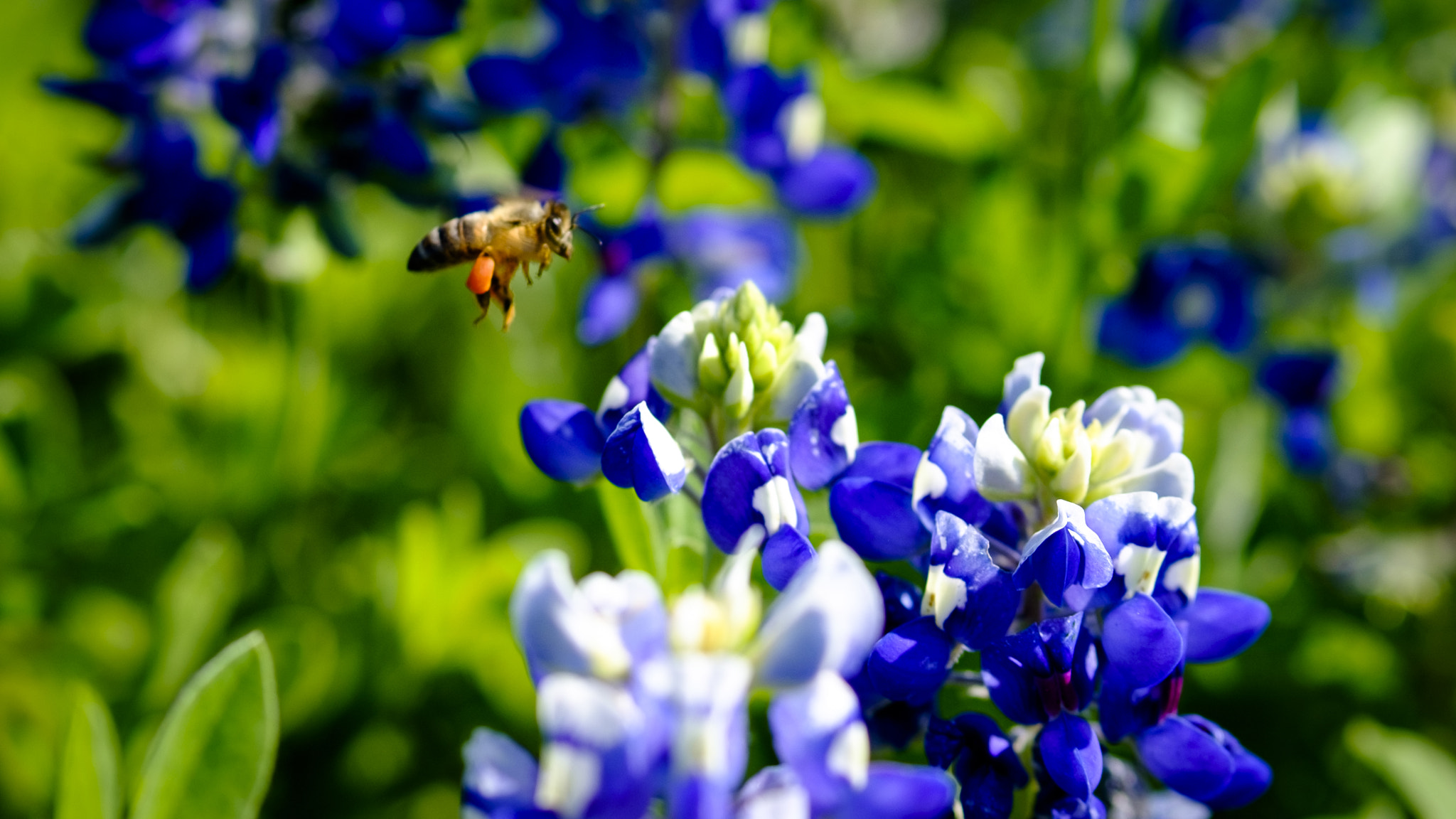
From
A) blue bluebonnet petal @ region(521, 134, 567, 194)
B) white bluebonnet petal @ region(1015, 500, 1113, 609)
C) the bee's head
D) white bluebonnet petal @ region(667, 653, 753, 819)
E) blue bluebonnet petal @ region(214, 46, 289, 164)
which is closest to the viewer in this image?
white bluebonnet petal @ region(667, 653, 753, 819)

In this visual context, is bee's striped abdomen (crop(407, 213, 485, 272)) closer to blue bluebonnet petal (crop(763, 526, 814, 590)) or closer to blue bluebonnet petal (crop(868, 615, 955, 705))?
blue bluebonnet petal (crop(763, 526, 814, 590))

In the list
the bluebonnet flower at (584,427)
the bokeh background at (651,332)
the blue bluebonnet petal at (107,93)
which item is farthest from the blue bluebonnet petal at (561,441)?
the blue bluebonnet petal at (107,93)

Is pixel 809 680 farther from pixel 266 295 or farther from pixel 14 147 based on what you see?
pixel 14 147

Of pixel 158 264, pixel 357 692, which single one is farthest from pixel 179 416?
pixel 357 692

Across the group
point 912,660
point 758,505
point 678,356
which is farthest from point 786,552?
point 678,356

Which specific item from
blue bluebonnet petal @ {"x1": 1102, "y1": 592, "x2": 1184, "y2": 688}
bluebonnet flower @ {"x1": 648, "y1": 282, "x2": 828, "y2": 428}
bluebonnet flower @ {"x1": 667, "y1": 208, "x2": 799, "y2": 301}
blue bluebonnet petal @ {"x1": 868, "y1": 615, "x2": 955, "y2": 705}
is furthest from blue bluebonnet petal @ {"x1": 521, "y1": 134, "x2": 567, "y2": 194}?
blue bluebonnet petal @ {"x1": 1102, "y1": 592, "x2": 1184, "y2": 688}

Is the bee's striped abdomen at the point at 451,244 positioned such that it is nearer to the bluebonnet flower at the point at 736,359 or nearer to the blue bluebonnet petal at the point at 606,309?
the bluebonnet flower at the point at 736,359
